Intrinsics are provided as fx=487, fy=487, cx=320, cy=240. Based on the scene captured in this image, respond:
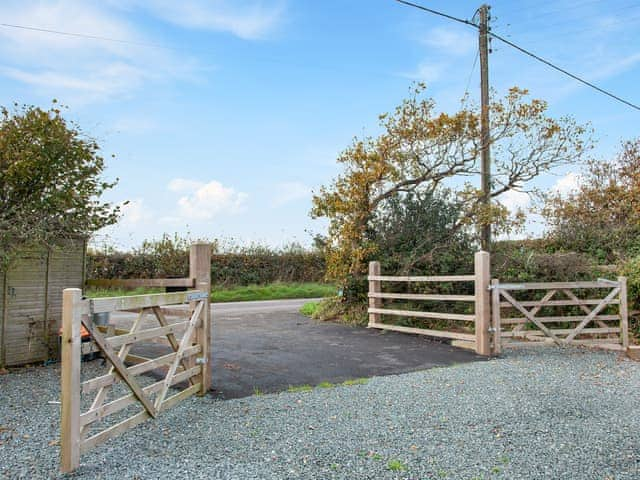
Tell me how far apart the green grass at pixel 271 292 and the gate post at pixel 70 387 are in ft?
45.0

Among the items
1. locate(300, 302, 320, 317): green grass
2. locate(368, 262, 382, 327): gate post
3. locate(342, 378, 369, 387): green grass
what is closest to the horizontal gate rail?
locate(342, 378, 369, 387): green grass

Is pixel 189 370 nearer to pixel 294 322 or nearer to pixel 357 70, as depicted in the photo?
pixel 294 322

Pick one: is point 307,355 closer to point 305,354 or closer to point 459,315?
point 305,354

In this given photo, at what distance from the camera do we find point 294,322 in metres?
11.7

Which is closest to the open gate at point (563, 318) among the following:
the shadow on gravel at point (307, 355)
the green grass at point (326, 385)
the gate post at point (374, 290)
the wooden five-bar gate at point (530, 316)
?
the wooden five-bar gate at point (530, 316)

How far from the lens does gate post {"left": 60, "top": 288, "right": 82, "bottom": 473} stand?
331cm

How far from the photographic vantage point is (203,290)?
536cm

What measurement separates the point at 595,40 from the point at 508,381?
408 inches

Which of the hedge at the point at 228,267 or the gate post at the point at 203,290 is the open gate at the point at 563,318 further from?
the hedge at the point at 228,267

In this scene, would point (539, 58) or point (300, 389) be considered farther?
point (539, 58)

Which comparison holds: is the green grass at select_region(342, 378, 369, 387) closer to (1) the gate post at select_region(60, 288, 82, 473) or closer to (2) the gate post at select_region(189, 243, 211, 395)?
(2) the gate post at select_region(189, 243, 211, 395)

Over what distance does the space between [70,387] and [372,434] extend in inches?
91.9


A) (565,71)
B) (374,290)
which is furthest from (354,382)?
(565,71)

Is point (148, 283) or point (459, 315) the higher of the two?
point (148, 283)
